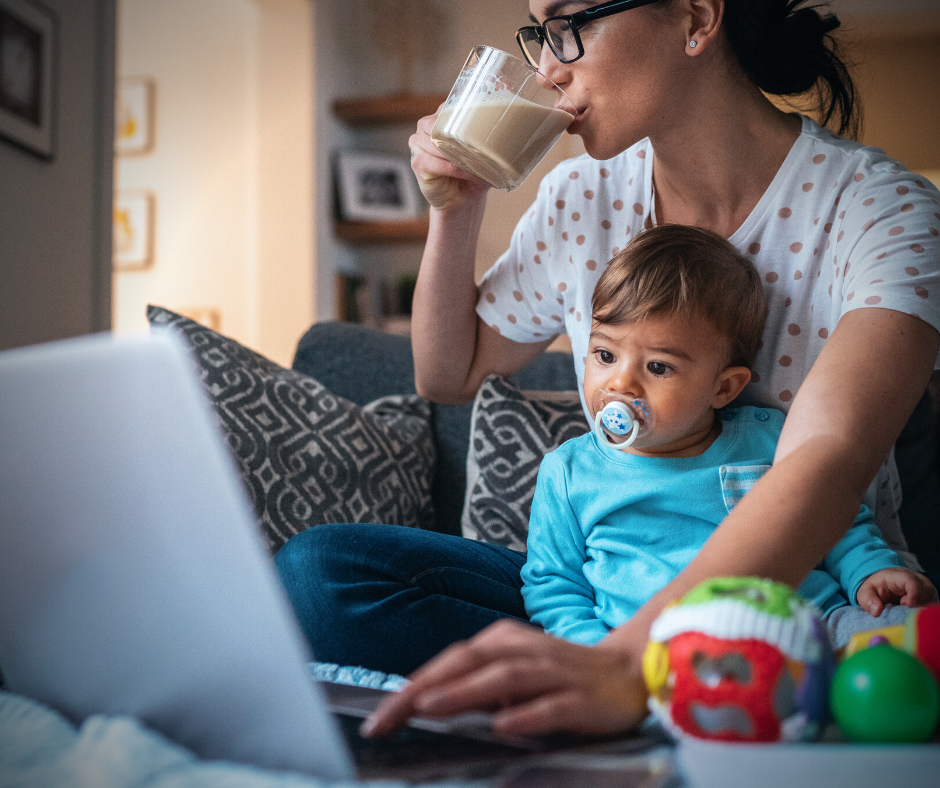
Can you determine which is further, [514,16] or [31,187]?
[514,16]

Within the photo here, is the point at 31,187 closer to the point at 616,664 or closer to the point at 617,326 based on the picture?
the point at 617,326

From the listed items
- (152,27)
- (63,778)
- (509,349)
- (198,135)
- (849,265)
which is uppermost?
(152,27)

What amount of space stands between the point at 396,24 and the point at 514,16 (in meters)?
0.57

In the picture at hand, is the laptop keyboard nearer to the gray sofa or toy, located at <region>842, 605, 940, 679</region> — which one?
toy, located at <region>842, 605, 940, 679</region>

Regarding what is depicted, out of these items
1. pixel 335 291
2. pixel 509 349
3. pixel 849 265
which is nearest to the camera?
pixel 849 265

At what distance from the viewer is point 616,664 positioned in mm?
548

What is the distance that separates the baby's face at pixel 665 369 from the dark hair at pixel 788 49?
1.39ft

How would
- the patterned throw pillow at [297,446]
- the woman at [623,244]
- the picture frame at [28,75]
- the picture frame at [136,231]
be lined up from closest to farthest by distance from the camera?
the woman at [623,244] < the patterned throw pillow at [297,446] < the picture frame at [28,75] < the picture frame at [136,231]

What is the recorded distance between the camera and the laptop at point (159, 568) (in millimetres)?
444

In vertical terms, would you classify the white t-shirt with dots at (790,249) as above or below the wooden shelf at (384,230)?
below

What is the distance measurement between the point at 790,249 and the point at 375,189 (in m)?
3.04

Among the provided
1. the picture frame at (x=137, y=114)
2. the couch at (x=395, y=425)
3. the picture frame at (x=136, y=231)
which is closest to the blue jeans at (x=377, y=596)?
the couch at (x=395, y=425)

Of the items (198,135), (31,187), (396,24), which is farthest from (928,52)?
(31,187)

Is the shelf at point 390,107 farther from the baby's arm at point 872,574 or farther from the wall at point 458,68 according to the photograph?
the baby's arm at point 872,574
